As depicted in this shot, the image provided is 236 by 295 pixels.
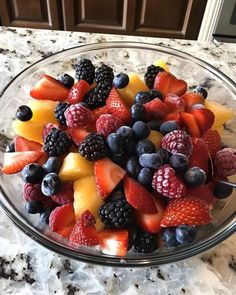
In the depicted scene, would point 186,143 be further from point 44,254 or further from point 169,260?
point 44,254

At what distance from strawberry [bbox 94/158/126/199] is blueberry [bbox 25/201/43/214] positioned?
127 millimetres

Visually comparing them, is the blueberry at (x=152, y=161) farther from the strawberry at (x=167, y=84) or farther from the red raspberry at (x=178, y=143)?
the strawberry at (x=167, y=84)

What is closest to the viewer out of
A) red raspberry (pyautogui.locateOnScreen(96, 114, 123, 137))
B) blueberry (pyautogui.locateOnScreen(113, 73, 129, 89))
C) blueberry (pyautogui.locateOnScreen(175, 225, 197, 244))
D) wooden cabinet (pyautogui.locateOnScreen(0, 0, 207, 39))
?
blueberry (pyautogui.locateOnScreen(175, 225, 197, 244))

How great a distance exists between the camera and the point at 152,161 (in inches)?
29.2

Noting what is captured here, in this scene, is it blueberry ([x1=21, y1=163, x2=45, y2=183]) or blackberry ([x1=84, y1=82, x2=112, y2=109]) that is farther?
blackberry ([x1=84, y1=82, x2=112, y2=109])

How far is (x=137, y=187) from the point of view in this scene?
2.45 feet

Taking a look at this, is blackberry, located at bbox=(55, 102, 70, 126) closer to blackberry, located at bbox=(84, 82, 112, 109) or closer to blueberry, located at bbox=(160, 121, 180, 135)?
blackberry, located at bbox=(84, 82, 112, 109)

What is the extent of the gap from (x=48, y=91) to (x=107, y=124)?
0.23 m

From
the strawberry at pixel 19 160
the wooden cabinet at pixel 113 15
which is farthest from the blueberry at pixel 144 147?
the wooden cabinet at pixel 113 15

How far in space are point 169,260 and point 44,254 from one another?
26 centimetres

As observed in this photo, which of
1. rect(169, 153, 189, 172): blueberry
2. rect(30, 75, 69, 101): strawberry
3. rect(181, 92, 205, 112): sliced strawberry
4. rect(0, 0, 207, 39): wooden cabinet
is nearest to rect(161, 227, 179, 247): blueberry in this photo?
rect(169, 153, 189, 172): blueberry

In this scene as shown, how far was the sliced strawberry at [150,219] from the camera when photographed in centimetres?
73

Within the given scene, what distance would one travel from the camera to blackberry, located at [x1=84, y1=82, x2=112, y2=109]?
904 mm

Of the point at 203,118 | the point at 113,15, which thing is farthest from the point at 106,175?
the point at 113,15
